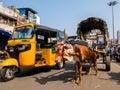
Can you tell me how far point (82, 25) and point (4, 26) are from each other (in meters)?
20.0

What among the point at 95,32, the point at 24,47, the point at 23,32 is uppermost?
the point at 95,32

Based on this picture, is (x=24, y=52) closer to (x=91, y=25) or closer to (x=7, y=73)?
(x=7, y=73)

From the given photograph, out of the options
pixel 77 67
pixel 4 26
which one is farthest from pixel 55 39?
pixel 4 26

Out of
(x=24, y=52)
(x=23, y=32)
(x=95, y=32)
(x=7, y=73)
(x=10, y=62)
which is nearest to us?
(x=7, y=73)

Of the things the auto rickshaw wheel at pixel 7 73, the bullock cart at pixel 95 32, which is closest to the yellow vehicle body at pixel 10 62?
the auto rickshaw wheel at pixel 7 73

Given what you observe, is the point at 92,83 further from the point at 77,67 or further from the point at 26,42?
the point at 26,42

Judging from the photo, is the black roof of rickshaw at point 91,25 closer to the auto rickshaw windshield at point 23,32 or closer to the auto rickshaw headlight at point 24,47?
the auto rickshaw windshield at point 23,32

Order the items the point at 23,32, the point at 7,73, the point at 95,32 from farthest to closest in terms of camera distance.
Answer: the point at 95,32 < the point at 23,32 < the point at 7,73

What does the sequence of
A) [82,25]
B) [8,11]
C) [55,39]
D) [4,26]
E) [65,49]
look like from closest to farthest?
[65,49], [55,39], [82,25], [4,26], [8,11]

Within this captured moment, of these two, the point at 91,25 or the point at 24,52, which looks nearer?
the point at 24,52

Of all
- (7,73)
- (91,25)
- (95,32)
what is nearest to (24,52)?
(7,73)

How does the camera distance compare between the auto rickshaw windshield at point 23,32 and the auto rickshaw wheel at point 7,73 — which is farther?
the auto rickshaw windshield at point 23,32

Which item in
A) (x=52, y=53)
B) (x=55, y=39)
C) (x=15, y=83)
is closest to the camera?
(x=15, y=83)

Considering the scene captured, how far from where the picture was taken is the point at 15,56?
1145 centimetres
